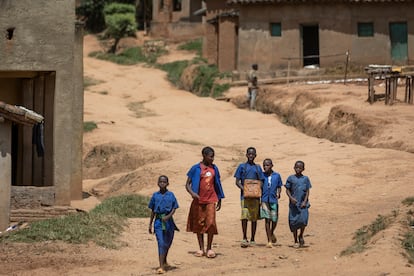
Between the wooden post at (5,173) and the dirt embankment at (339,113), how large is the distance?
10710mm

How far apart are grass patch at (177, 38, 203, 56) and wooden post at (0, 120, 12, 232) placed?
35.1 meters

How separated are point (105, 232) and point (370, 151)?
1005cm

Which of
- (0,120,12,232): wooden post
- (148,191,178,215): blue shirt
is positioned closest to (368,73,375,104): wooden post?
(0,120,12,232): wooden post

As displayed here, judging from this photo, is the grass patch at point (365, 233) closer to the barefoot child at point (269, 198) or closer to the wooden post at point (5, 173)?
the barefoot child at point (269, 198)

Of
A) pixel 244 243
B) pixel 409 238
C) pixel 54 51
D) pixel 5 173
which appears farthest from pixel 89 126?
pixel 409 238

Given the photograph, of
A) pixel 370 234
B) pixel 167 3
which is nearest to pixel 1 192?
pixel 370 234

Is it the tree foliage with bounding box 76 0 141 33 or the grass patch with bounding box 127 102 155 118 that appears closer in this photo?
the grass patch with bounding box 127 102 155 118

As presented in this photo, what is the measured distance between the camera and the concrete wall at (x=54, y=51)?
56.0 ft

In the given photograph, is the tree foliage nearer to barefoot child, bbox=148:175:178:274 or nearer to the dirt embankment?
the dirt embankment

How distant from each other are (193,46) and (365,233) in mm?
38163

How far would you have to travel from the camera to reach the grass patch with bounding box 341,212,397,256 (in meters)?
12.3

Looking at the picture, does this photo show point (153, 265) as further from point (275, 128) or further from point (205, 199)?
point (275, 128)

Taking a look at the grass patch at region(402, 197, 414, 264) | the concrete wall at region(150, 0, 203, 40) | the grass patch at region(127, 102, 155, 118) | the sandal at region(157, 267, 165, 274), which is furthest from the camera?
the concrete wall at region(150, 0, 203, 40)

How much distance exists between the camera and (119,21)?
174 feet
